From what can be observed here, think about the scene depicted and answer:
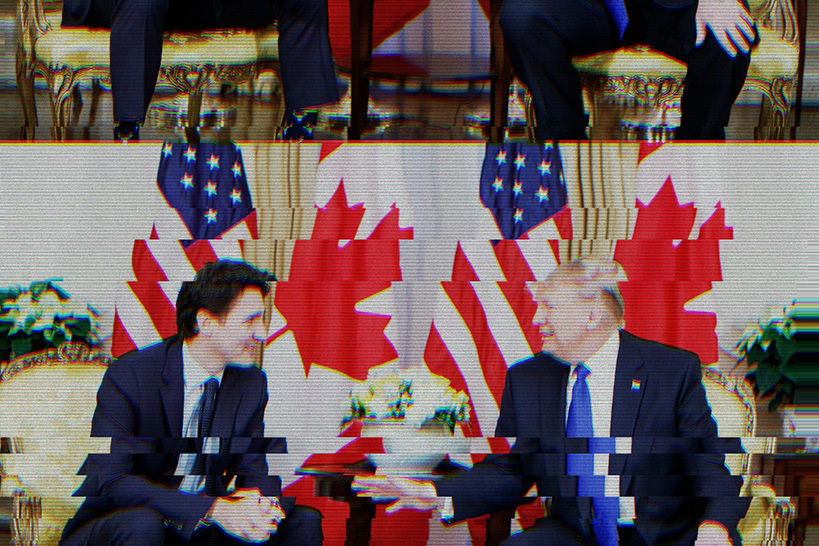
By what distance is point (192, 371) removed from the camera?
210cm

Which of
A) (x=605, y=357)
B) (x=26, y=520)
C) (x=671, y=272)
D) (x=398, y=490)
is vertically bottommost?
(x=26, y=520)

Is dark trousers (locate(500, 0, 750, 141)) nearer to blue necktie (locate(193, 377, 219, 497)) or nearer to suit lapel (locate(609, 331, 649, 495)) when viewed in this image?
suit lapel (locate(609, 331, 649, 495))

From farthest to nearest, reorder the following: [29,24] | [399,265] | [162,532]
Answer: [29,24] → [399,265] → [162,532]

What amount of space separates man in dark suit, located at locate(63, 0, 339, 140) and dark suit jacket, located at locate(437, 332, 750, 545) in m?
1.07

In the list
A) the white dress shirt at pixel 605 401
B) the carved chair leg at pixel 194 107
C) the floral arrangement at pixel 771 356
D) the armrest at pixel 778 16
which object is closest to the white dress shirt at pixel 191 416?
the carved chair leg at pixel 194 107

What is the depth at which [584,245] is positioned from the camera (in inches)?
82.7

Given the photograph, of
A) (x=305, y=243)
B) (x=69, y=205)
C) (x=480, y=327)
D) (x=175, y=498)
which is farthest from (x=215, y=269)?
(x=480, y=327)

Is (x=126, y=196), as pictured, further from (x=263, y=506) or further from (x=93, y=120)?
(x=263, y=506)

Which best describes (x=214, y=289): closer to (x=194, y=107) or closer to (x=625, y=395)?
(x=194, y=107)

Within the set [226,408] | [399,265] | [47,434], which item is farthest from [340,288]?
[47,434]

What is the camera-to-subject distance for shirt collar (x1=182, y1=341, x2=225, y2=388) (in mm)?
2100

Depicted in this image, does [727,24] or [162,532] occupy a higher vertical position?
[727,24]

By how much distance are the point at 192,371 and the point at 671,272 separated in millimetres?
1412

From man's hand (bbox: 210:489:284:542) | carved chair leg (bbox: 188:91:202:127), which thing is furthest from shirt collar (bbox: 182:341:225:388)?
carved chair leg (bbox: 188:91:202:127)
